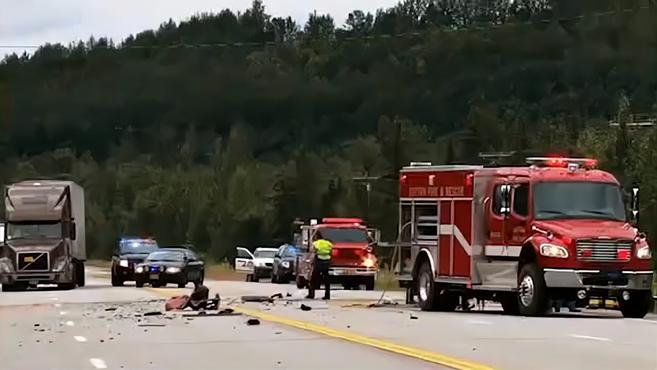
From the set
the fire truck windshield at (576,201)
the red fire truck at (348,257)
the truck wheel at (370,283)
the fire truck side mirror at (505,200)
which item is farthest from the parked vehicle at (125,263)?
the fire truck windshield at (576,201)

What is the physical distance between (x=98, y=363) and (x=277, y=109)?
331ft

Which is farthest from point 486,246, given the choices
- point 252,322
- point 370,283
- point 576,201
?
point 370,283

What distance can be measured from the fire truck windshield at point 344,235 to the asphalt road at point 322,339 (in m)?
14.1

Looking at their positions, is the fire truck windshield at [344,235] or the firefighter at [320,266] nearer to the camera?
the firefighter at [320,266]

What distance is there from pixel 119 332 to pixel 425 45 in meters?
84.5

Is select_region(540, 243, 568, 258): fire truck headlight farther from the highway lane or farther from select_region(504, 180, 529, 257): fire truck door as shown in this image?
the highway lane

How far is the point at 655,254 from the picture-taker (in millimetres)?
43156

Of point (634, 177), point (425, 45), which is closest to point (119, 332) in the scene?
point (634, 177)

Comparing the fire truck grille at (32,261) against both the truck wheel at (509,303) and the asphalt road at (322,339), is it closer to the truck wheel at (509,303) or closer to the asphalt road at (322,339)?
the asphalt road at (322,339)

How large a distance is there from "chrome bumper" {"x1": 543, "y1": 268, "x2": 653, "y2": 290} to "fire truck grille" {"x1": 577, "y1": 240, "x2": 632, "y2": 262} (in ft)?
0.87

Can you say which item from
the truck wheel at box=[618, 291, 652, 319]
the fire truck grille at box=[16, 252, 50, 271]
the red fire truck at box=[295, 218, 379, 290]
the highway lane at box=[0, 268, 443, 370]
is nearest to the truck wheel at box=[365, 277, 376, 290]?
the red fire truck at box=[295, 218, 379, 290]

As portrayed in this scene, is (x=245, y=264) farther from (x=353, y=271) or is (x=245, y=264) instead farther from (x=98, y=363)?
(x=98, y=363)

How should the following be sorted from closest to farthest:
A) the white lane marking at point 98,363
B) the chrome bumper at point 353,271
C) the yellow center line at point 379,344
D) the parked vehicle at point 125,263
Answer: the yellow center line at point 379,344, the white lane marking at point 98,363, the chrome bumper at point 353,271, the parked vehicle at point 125,263

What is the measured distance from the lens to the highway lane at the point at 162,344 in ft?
56.2
